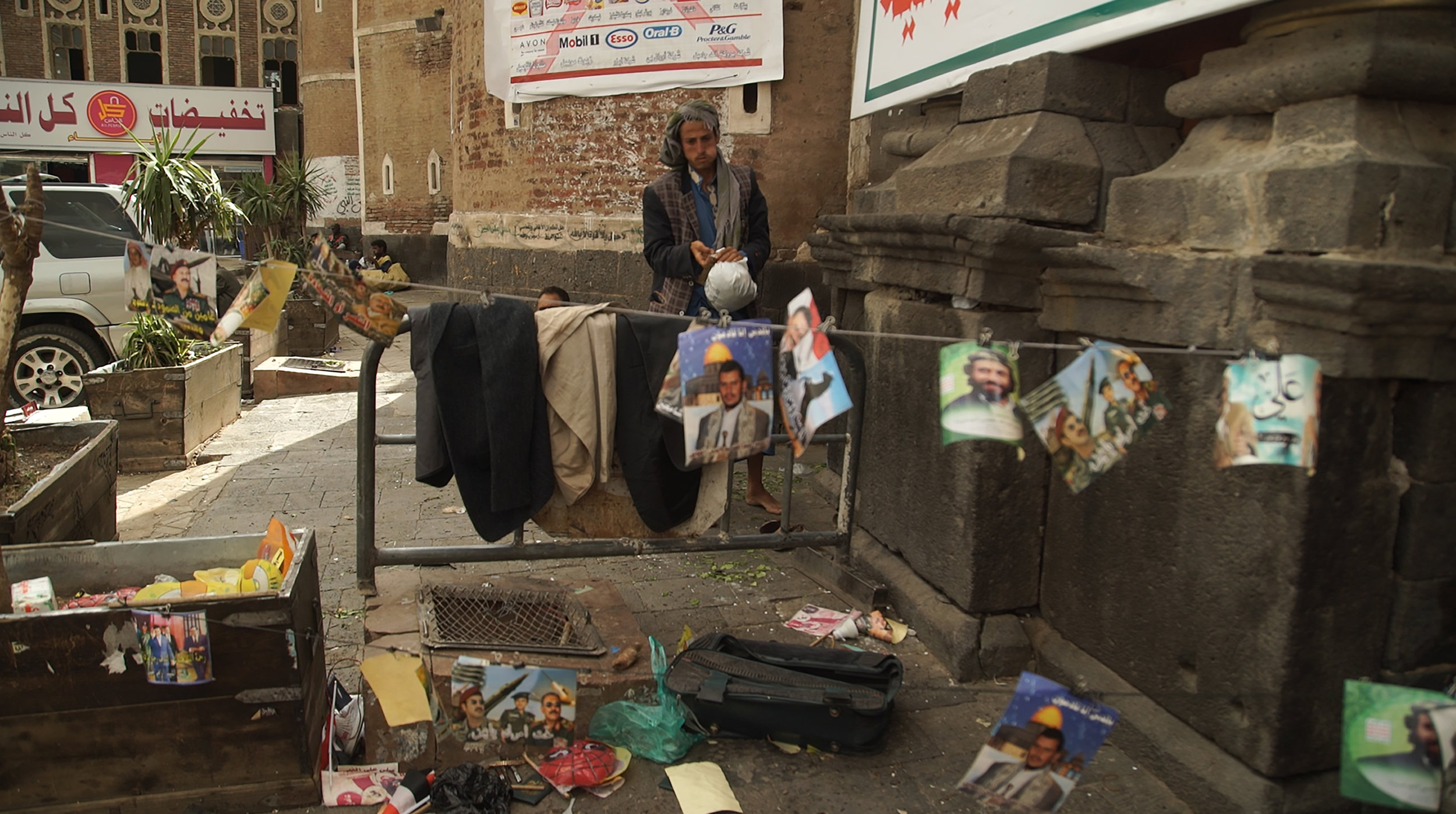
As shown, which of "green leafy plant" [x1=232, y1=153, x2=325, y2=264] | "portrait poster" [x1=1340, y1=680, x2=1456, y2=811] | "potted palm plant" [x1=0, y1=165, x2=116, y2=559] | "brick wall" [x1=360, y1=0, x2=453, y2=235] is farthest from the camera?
"brick wall" [x1=360, y1=0, x2=453, y2=235]

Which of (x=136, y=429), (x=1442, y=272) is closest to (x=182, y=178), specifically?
(x=136, y=429)

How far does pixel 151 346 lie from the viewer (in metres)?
6.27

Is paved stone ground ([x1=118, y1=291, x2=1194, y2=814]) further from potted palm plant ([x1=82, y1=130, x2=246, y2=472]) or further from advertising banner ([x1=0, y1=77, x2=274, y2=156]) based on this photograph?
advertising banner ([x1=0, y1=77, x2=274, y2=156])

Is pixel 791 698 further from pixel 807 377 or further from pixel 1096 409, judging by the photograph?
pixel 1096 409

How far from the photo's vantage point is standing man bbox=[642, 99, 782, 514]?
4.41 m

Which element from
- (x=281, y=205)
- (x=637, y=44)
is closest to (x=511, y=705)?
(x=637, y=44)

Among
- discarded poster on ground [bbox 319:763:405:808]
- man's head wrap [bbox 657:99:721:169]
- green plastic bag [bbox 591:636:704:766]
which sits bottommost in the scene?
discarded poster on ground [bbox 319:763:405:808]

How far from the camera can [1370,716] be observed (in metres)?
1.91

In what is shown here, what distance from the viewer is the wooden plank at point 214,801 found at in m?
2.54

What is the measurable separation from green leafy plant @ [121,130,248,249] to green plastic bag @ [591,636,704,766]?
7242 mm

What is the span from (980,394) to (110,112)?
33.8 metres

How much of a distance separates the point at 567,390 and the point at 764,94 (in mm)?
4739

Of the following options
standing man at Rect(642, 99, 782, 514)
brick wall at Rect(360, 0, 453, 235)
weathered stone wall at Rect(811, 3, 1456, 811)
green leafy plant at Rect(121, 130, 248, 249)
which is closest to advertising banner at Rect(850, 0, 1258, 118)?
weathered stone wall at Rect(811, 3, 1456, 811)

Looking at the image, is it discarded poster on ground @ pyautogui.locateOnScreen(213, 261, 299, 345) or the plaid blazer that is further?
the plaid blazer
